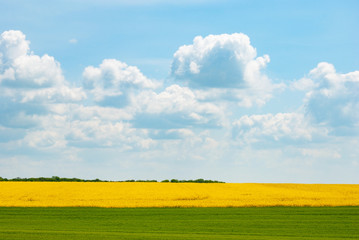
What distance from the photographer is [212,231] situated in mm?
24328

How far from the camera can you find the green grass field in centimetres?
2234

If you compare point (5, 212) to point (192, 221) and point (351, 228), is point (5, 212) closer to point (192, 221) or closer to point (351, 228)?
point (192, 221)

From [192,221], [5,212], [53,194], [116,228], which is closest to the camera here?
[116,228]

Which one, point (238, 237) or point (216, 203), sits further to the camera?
point (216, 203)

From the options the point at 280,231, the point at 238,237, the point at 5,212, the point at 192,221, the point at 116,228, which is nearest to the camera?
the point at 238,237

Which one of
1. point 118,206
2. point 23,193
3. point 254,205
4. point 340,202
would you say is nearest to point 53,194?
point 23,193

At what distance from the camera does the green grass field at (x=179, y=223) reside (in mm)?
22344

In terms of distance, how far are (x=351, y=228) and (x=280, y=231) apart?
14.6 feet

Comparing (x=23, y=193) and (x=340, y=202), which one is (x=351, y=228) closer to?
(x=340, y=202)

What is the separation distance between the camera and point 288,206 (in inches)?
1400

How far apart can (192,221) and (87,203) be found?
1236cm

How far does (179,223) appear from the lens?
27297 mm

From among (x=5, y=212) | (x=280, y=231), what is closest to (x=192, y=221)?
(x=280, y=231)

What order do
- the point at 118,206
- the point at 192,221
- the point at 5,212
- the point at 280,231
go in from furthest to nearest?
the point at 118,206, the point at 5,212, the point at 192,221, the point at 280,231
